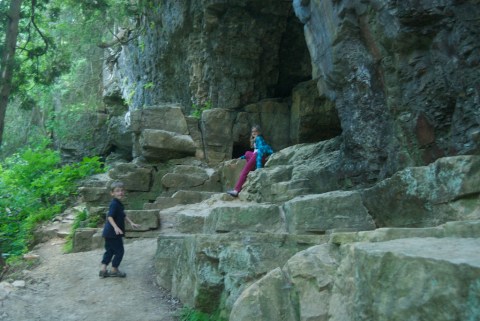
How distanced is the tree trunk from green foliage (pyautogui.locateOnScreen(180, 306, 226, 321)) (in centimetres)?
503

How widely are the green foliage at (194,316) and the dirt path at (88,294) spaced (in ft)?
0.79

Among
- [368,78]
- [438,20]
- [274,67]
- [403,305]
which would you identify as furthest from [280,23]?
[403,305]

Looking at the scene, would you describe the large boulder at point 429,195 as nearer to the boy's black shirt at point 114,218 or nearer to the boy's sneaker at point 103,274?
the boy's black shirt at point 114,218

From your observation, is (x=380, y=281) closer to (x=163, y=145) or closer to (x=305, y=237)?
(x=305, y=237)

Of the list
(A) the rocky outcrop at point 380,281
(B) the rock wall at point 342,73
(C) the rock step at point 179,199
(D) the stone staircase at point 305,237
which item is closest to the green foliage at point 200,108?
(B) the rock wall at point 342,73

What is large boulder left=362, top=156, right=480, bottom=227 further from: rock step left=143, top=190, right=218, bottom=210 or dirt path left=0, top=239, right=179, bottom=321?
rock step left=143, top=190, right=218, bottom=210

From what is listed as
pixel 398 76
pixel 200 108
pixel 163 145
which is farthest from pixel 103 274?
pixel 200 108

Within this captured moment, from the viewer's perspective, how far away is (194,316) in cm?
488

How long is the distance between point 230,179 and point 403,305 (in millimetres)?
9152

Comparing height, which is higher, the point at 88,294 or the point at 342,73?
the point at 342,73

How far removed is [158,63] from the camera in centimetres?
1673

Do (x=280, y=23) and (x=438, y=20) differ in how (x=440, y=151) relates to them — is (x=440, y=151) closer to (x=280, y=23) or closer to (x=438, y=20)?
(x=438, y=20)

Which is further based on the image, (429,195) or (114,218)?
(114,218)

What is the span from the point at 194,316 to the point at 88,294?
2136 millimetres
